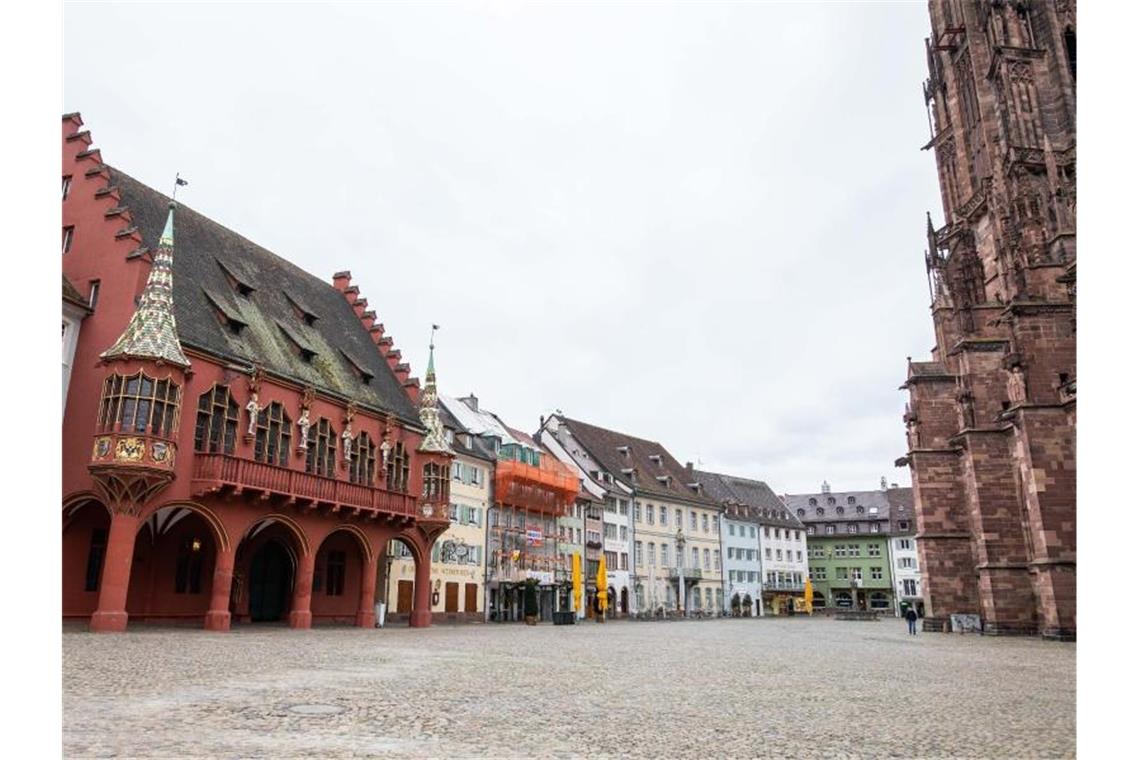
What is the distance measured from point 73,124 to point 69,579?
14.9m

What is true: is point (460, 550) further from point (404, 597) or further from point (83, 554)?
point (83, 554)

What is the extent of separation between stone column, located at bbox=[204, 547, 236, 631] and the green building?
257 feet

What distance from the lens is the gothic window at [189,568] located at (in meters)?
27.2

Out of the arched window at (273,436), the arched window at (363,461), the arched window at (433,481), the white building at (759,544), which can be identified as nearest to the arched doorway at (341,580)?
the arched window at (363,461)

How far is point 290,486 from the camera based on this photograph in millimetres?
26875

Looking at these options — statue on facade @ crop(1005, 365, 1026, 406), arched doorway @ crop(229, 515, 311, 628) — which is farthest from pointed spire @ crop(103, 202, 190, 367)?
statue on facade @ crop(1005, 365, 1026, 406)

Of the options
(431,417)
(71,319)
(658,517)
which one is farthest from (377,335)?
(658,517)

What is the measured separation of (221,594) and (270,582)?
25.7ft

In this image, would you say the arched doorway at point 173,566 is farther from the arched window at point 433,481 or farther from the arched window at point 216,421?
the arched window at point 433,481

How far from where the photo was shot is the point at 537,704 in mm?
10250

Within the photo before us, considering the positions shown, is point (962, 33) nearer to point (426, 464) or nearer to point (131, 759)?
point (426, 464)
